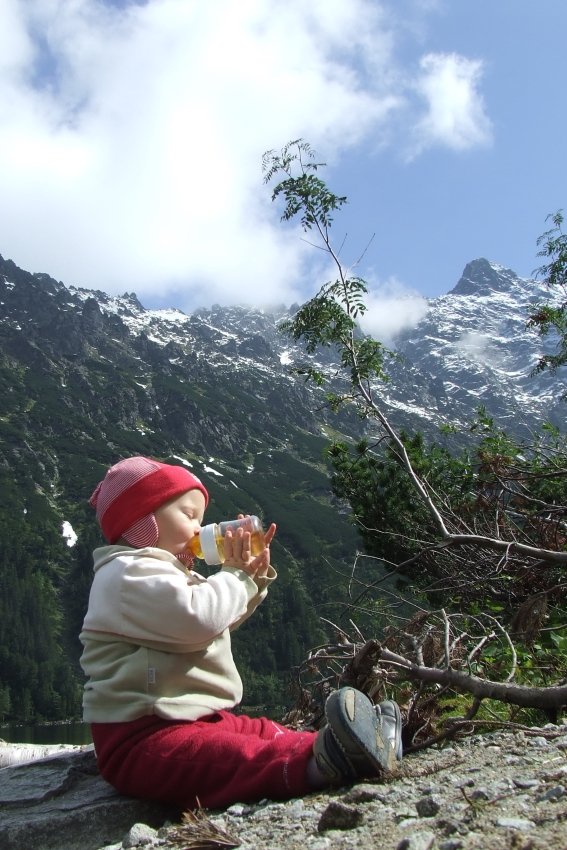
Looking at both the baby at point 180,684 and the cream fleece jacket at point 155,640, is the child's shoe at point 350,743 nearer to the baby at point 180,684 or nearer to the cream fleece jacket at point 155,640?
the baby at point 180,684

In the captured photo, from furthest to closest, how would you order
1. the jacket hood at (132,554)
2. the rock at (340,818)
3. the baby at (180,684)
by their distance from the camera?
the jacket hood at (132,554) < the baby at (180,684) < the rock at (340,818)

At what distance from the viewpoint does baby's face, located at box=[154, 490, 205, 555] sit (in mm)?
3646

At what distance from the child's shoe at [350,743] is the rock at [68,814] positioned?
0.90 metres

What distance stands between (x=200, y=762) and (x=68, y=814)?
66cm

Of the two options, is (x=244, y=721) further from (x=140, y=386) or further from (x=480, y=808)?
(x=140, y=386)

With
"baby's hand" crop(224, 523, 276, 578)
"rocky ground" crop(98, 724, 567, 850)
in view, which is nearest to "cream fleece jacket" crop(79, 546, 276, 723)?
"baby's hand" crop(224, 523, 276, 578)

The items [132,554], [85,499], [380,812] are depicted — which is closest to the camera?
[380,812]

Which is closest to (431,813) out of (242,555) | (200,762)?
(200,762)

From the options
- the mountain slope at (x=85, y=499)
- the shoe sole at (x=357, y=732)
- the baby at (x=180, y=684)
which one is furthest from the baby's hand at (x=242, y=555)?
the mountain slope at (x=85, y=499)

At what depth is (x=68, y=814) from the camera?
2.98 metres

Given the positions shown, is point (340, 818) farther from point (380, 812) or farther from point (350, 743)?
point (350, 743)

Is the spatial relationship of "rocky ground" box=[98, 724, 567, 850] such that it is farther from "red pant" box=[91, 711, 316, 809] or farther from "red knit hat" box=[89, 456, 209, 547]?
"red knit hat" box=[89, 456, 209, 547]

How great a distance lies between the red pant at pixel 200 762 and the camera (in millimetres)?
2768

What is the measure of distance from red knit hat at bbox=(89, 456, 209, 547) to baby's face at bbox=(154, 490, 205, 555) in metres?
0.04
